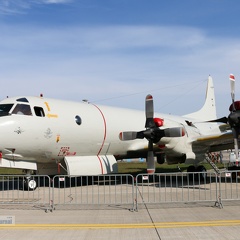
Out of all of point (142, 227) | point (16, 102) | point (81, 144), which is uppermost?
point (16, 102)

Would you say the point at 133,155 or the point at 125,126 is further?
the point at 133,155

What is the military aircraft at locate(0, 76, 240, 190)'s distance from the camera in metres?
15.0

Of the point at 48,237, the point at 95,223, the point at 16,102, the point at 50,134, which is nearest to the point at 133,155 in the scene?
the point at 50,134

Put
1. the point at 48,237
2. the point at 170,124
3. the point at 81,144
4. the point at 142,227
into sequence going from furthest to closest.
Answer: the point at 170,124, the point at 81,144, the point at 142,227, the point at 48,237

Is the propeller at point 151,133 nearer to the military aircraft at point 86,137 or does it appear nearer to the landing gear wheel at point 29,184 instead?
the military aircraft at point 86,137

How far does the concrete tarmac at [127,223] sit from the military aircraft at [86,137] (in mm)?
4239

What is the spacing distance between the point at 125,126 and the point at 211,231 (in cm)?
1158

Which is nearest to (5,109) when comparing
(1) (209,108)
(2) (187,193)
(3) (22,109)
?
(3) (22,109)

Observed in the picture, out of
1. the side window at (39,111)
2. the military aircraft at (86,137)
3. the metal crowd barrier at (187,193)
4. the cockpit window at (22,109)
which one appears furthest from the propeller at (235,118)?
the cockpit window at (22,109)

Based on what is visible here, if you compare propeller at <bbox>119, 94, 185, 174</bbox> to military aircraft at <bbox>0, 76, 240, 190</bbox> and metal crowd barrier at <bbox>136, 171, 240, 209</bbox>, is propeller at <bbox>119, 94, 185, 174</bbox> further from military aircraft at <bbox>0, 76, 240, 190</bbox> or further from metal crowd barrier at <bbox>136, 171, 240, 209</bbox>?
metal crowd barrier at <bbox>136, 171, 240, 209</bbox>

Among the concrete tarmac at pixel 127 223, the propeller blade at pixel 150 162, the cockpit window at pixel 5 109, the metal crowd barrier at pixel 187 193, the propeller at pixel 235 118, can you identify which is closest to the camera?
the concrete tarmac at pixel 127 223

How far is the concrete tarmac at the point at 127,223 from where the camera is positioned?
7.62 m

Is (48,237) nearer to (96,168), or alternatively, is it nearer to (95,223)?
(95,223)

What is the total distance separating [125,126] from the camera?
19.1 m
